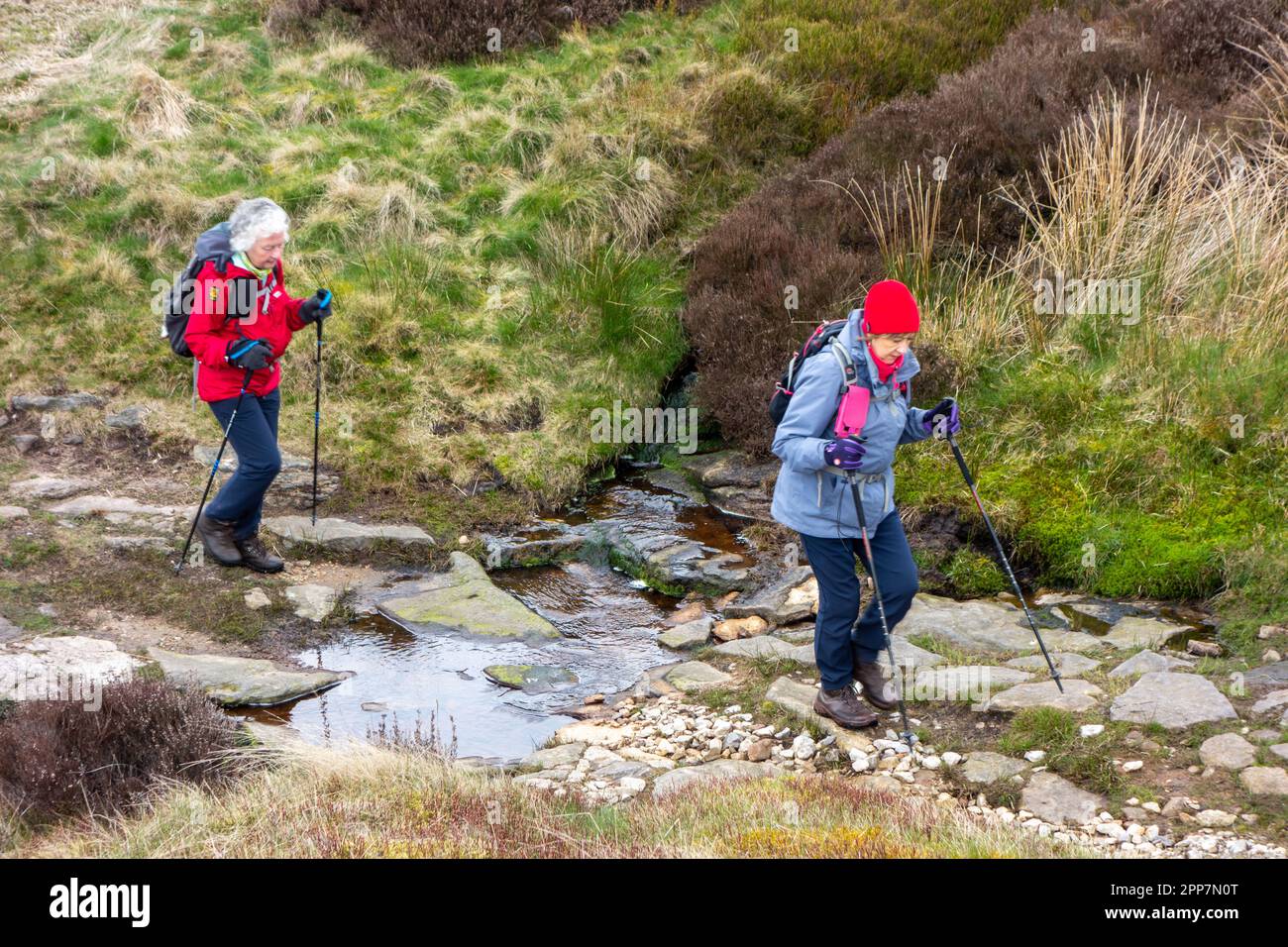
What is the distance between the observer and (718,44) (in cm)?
1427

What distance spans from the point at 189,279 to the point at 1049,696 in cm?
552

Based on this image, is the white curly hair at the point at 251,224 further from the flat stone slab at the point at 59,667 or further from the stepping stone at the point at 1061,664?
the stepping stone at the point at 1061,664

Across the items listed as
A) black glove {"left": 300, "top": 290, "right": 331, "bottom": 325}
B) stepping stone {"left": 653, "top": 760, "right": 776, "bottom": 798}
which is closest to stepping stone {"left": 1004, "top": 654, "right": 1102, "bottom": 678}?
stepping stone {"left": 653, "top": 760, "right": 776, "bottom": 798}

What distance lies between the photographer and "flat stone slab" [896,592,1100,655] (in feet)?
21.7

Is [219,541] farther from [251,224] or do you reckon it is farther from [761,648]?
[761,648]

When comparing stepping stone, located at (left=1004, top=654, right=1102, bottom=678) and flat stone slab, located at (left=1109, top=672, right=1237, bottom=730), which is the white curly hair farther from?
flat stone slab, located at (left=1109, top=672, right=1237, bottom=730)

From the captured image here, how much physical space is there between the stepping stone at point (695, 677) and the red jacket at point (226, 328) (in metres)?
3.29

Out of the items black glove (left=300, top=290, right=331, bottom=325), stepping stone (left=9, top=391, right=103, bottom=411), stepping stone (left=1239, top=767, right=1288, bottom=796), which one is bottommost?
stepping stone (left=1239, top=767, right=1288, bottom=796)

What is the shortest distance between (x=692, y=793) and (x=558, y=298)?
23.9 feet

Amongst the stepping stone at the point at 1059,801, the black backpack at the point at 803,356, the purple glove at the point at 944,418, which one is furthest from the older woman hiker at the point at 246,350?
the stepping stone at the point at 1059,801

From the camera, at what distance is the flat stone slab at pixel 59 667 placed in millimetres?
5711

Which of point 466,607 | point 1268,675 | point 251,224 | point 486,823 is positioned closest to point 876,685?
point 1268,675

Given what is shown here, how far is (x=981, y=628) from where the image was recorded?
22.6 feet

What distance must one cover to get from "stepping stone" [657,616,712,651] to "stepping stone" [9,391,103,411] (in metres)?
5.95
